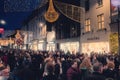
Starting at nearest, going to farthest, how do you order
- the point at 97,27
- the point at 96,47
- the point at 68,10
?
the point at 68,10 → the point at 97,27 → the point at 96,47

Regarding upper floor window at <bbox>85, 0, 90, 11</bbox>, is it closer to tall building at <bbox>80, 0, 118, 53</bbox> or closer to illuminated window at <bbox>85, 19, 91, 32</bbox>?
tall building at <bbox>80, 0, 118, 53</bbox>

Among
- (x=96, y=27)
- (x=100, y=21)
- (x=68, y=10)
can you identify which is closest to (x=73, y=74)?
(x=68, y=10)

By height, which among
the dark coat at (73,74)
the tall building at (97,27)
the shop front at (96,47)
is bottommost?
the dark coat at (73,74)

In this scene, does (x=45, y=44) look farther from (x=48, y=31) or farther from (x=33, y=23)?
(x=33, y=23)

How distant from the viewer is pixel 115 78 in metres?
11.6

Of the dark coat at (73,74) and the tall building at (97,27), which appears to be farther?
the tall building at (97,27)

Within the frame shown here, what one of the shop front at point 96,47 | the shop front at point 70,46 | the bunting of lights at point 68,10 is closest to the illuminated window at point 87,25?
the shop front at point 96,47

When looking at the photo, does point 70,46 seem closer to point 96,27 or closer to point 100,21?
point 96,27

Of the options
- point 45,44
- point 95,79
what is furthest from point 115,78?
point 45,44

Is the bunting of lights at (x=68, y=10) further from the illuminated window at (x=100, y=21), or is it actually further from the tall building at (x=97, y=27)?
the illuminated window at (x=100, y=21)

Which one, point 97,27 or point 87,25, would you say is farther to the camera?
point 87,25

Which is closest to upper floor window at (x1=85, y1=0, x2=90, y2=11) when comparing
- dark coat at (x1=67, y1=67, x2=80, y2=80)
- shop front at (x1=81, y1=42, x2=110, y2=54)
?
shop front at (x1=81, y1=42, x2=110, y2=54)

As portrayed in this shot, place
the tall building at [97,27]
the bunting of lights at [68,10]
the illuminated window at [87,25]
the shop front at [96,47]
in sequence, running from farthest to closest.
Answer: the illuminated window at [87,25], the shop front at [96,47], the tall building at [97,27], the bunting of lights at [68,10]

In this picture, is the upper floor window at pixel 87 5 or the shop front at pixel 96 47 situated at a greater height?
the upper floor window at pixel 87 5
